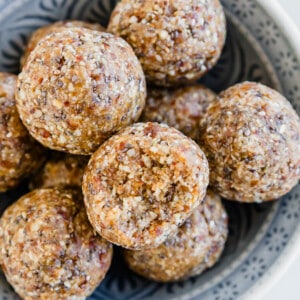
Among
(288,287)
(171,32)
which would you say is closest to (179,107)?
A: (171,32)

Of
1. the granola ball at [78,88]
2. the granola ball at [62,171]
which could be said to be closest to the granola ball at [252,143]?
the granola ball at [78,88]

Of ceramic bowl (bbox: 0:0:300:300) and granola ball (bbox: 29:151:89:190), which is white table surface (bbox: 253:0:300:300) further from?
granola ball (bbox: 29:151:89:190)

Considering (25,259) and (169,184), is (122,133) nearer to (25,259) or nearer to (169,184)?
(169,184)

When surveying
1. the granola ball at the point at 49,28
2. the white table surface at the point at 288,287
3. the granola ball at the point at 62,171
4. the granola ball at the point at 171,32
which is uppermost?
the granola ball at the point at 171,32

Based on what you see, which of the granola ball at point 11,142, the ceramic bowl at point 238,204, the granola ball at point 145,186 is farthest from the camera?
the ceramic bowl at point 238,204

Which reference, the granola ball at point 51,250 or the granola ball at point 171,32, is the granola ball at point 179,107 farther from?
the granola ball at point 51,250

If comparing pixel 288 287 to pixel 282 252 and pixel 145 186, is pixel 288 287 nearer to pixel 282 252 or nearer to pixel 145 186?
pixel 282 252

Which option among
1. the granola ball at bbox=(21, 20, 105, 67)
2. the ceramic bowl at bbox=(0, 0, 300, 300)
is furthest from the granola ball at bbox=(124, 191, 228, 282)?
the granola ball at bbox=(21, 20, 105, 67)

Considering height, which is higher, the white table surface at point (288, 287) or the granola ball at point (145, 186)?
the granola ball at point (145, 186)
